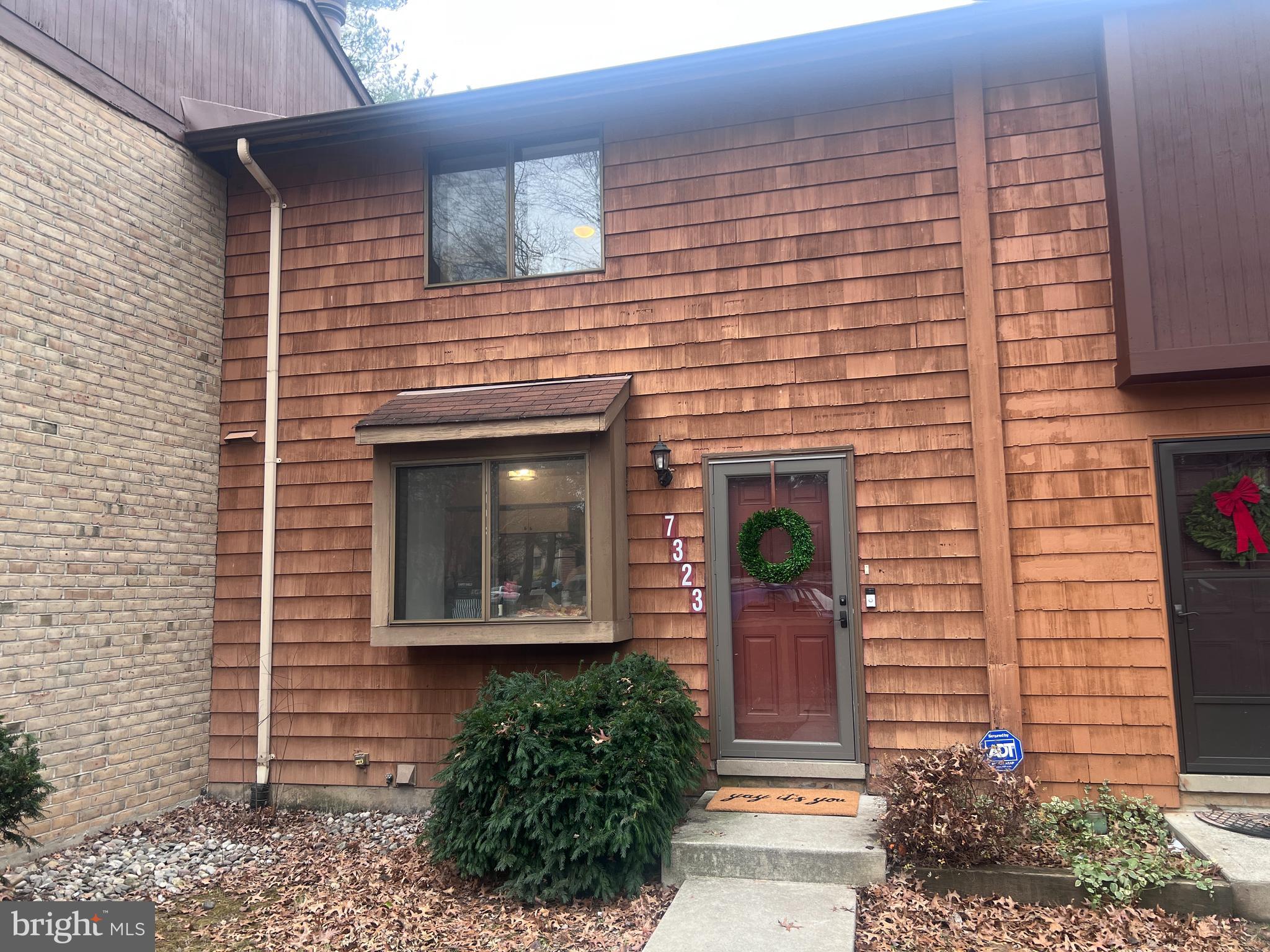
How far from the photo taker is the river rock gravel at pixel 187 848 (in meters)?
4.80

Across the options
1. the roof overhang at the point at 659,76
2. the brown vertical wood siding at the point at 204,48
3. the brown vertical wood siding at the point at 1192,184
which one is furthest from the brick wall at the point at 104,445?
the brown vertical wood siding at the point at 1192,184

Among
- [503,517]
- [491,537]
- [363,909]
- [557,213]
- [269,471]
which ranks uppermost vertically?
[557,213]

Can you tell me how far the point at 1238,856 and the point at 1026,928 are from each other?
1.20 m

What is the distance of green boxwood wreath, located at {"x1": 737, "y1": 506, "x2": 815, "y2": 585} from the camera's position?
539 centimetres

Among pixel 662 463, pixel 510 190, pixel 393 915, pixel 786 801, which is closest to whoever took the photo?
pixel 393 915

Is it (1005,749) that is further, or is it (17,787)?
(1005,749)

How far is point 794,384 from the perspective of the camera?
18.6 ft

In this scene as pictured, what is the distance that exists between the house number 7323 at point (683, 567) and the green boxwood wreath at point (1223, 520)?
2.91 meters

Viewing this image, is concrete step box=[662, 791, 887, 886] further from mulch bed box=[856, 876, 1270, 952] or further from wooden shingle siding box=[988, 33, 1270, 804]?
wooden shingle siding box=[988, 33, 1270, 804]

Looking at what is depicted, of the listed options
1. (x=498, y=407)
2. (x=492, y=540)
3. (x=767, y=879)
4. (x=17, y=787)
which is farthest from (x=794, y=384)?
(x=17, y=787)

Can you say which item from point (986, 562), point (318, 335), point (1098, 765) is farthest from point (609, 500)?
point (1098, 765)

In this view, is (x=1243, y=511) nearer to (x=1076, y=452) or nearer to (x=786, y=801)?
(x=1076, y=452)

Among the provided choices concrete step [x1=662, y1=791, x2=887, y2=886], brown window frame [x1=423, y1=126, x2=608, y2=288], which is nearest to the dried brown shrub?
concrete step [x1=662, y1=791, x2=887, y2=886]

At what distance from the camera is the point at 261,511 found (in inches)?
258
